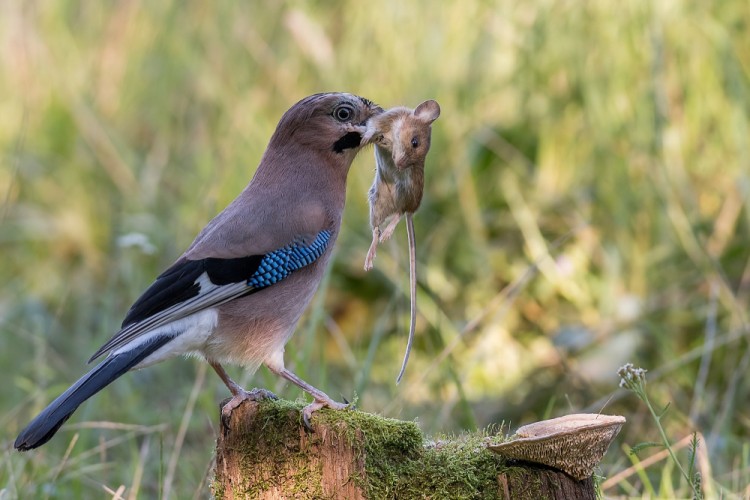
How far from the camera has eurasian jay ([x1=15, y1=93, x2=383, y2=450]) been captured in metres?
4.07

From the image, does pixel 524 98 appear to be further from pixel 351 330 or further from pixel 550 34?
pixel 351 330

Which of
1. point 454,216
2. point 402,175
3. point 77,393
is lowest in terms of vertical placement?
point 454,216

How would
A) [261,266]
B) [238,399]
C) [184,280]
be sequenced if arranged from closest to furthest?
[238,399]
[184,280]
[261,266]

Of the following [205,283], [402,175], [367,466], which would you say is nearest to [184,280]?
[205,283]

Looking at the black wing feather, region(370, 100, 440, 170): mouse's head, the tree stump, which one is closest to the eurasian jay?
the black wing feather

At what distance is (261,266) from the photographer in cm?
432

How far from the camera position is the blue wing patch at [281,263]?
431 centimetres

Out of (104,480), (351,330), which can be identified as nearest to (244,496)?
(104,480)

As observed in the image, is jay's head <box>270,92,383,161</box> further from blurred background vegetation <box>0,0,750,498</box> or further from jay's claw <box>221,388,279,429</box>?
jay's claw <box>221,388,279,429</box>

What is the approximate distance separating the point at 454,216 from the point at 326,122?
3.18 meters

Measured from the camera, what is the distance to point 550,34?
23.5ft

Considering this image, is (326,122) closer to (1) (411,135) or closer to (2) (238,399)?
(1) (411,135)

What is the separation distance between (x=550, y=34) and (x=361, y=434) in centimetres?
447

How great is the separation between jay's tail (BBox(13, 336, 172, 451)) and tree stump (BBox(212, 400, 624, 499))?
0.53 meters
